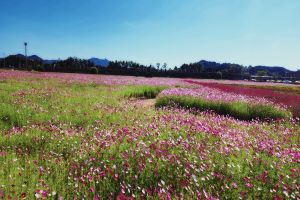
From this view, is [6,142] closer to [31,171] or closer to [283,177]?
[31,171]

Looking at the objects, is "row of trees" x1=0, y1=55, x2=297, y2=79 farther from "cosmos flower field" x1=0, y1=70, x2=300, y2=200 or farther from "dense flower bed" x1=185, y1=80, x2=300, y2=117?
"cosmos flower field" x1=0, y1=70, x2=300, y2=200

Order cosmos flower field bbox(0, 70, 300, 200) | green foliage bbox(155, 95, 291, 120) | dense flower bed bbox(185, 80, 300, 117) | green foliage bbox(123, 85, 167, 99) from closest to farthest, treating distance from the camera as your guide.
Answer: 1. cosmos flower field bbox(0, 70, 300, 200)
2. green foliage bbox(155, 95, 291, 120)
3. dense flower bed bbox(185, 80, 300, 117)
4. green foliage bbox(123, 85, 167, 99)

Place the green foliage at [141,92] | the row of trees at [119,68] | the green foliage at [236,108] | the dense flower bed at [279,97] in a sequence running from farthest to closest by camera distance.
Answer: the row of trees at [119,68]
the green foliage at [141,92]
the dense flower bed at [279,97]
the green foliage at [236,108]

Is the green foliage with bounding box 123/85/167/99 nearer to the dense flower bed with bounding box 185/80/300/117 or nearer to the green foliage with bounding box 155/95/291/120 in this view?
the green foliage with bounding box 155/95/291/120

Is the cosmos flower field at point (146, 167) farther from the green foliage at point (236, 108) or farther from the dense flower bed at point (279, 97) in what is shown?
the dense flower bed at point (279, 97)

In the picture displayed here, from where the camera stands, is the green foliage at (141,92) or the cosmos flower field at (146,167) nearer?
the cosmos flower field at (146,167)

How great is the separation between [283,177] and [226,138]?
2.10 meters

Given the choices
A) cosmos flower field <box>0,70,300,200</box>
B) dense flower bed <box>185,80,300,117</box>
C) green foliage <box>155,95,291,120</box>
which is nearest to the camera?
cosmos flower field <box>0,70,300,200</box>

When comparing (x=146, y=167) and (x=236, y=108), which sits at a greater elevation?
(x=146, y=167)

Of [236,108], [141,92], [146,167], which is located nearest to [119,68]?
[141,92]

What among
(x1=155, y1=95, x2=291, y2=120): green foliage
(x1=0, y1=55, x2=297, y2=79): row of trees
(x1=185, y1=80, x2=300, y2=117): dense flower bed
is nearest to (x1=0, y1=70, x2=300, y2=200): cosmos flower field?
(x1=155, y1=95, x2=291, y2=120): green foliage

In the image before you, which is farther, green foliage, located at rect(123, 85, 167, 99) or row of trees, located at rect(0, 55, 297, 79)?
row of trees, located at rect(0, 55, 297, 79)

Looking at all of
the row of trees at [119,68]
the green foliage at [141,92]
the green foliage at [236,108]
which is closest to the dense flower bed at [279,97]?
the green foliage at [236,108]

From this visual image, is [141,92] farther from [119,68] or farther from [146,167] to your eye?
[119,68]
